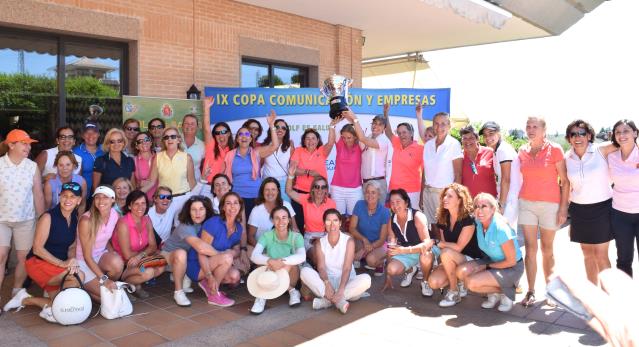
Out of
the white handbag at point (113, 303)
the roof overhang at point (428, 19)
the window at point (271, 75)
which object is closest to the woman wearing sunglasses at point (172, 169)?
the white handbag at point (113, 303)

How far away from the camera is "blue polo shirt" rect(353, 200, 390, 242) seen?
18.7 feet

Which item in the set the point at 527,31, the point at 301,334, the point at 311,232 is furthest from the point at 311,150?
the point at 527,31

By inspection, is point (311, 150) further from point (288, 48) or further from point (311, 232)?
point (288, 48)

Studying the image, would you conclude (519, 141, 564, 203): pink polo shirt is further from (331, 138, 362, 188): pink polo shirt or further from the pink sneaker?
the pink sneaker

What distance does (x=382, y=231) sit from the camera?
18.6 feet

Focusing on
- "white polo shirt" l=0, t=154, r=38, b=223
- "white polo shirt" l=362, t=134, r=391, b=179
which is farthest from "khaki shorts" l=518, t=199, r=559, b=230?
"white polo shirt" l=0, t=154, r=38, b=223

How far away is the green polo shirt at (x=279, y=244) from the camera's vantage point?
194 inches

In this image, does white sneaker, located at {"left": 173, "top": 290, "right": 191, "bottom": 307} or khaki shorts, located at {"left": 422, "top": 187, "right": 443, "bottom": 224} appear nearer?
white sneaker, located at {"left": 173, "top": 290, "right": 191, "bottom": 307}

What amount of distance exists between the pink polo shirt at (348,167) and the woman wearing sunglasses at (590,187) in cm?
244

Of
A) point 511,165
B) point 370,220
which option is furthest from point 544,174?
point 370,220

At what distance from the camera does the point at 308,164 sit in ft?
20.0

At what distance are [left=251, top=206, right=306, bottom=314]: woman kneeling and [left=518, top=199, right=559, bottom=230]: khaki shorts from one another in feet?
7.14

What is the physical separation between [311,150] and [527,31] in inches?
270

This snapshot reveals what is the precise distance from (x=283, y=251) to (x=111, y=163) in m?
2.20
